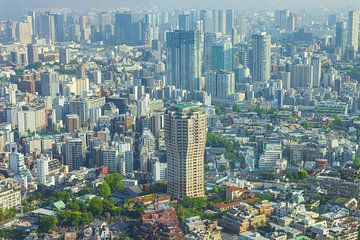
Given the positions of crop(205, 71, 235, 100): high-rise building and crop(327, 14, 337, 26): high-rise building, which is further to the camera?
crop(327, 14, 337, 26): high-rise building

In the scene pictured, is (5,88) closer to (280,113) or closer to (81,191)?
(280,113)

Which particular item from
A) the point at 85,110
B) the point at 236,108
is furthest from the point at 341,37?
the point at 85,110

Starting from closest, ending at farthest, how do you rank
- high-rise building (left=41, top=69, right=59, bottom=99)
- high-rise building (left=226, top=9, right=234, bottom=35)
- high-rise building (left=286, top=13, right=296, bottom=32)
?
1. high-rise building (left=41, top=69, right=59, bottom=99)
2. high-rise building (left=226, top=9, right=234, bottom=35)
3. high-rise building (left=286, top=13, right=296, bottom=32)

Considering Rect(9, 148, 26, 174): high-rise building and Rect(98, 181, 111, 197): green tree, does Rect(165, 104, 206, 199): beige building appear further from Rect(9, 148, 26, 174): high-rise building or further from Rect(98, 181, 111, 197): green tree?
Rect(9, 148, 26, 174): high-rise building

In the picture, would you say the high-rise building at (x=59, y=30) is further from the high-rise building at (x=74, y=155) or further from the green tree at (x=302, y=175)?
the green tree at (x=302, y=175)

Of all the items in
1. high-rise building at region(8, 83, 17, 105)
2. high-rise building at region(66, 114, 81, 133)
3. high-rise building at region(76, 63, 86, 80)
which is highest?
high-rise building at region(76, 63, 86, 80)

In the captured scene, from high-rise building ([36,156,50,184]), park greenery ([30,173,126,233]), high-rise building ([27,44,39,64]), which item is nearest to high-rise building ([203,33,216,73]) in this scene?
high-rise building ([27,44,39,64])
